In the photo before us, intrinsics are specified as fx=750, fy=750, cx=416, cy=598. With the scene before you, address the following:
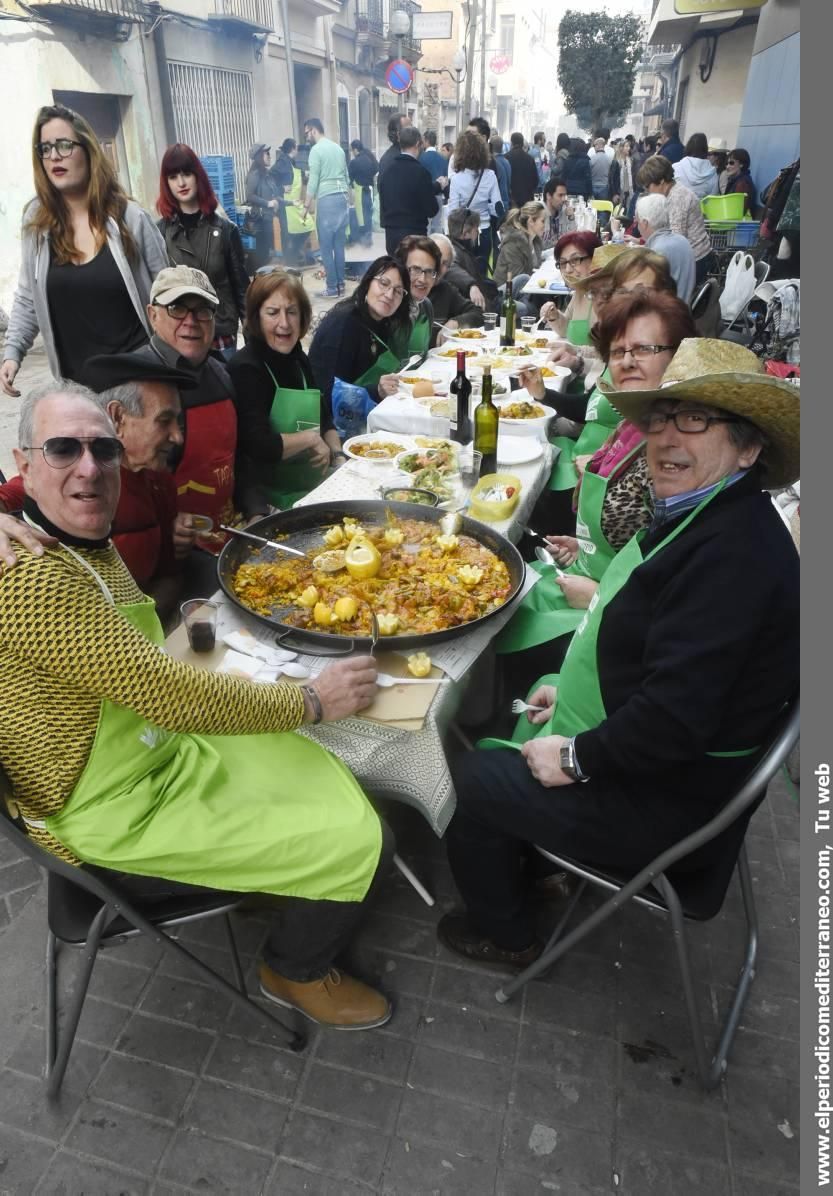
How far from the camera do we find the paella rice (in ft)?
7.44

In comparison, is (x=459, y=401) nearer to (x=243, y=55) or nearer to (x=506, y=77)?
(x=243, y=55)

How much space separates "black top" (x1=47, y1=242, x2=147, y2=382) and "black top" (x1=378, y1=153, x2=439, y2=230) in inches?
259

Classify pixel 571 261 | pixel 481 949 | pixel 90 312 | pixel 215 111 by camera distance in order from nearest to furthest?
1. pixel 481 949
2. pixel 90 312
3. pixel 571 261
4. pixel 215 111

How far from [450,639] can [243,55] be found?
21.4 m

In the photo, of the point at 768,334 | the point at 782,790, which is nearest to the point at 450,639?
the point at 782,790

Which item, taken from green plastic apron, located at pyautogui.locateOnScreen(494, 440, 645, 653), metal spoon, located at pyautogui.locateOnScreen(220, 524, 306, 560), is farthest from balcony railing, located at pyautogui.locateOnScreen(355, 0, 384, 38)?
metal spoon, located at pyautogui.locateOnScreen(220, 524, 306, 560)

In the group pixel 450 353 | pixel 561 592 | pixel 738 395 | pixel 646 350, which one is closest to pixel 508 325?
pixel 450 353

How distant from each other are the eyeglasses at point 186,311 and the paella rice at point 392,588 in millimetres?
1288

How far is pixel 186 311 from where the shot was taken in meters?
3.26

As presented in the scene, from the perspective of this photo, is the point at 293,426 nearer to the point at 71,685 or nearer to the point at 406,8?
the point at 71,685

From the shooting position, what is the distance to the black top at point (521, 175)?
44.1 ft

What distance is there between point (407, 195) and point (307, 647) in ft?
29.3

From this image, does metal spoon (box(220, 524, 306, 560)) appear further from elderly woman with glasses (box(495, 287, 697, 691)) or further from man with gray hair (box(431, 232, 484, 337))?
man with gray hair (box(431, 232, 484, 337))

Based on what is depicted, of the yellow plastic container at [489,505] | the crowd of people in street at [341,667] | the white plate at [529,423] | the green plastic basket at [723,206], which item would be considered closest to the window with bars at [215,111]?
the green plastic basket at [723,206]
